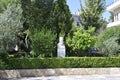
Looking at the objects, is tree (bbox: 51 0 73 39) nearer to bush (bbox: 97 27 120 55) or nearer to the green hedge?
bush (bbox: 97 27 120 55)

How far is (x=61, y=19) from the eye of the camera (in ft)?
82.7

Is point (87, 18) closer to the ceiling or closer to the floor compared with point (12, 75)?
closer to the ceiling

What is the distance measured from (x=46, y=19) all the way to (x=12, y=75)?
897 centimetres

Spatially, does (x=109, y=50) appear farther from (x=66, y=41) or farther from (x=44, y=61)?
(x=44, y=61)

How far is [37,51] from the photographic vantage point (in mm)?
21750

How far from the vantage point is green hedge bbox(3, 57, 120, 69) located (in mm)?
19609

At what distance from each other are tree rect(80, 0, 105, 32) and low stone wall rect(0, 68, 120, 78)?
18828 millimetres

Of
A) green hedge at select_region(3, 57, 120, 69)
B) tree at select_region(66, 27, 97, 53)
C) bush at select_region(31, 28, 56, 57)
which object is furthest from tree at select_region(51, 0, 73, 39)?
green hedge at select_region(3, 57, 120, 69)

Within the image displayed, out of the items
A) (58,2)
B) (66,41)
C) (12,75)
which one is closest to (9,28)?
(12,75)

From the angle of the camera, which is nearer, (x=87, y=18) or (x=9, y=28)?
(x=9, y=28)

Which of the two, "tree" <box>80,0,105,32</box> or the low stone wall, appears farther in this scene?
"tree" <box>80,0,105,32</box>

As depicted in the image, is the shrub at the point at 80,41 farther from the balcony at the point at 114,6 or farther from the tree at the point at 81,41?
the balcony at the point at 114,6

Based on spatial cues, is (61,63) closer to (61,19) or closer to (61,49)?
(61,49)

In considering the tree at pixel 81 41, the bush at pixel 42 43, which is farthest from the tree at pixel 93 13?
the bush at pixel 42 43
